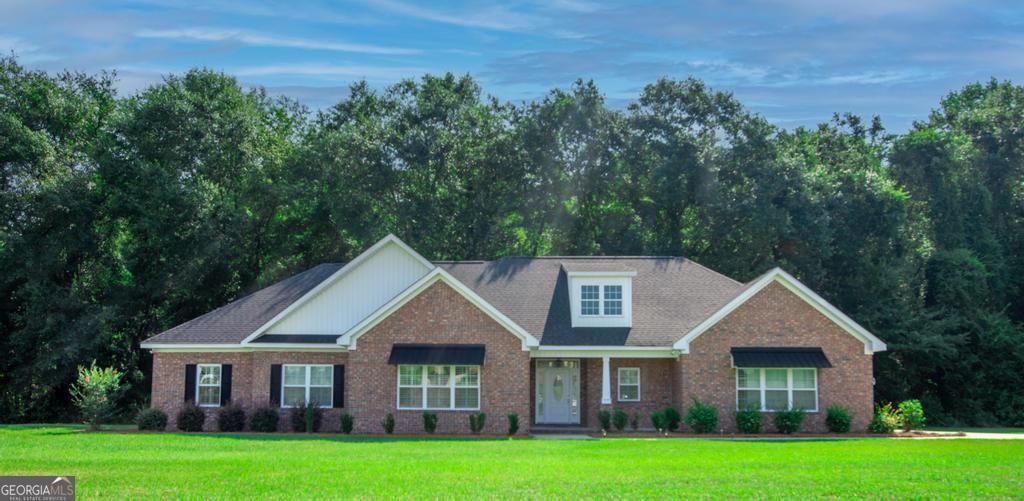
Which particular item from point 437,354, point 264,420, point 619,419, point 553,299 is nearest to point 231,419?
point 264,420

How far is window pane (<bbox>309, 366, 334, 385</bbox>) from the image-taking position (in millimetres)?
31484

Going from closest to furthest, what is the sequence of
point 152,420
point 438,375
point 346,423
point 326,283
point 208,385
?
point 346,423 < point 438,375 < point 152,420 < point 208,385 < point 326,283

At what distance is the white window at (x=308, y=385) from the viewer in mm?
31359

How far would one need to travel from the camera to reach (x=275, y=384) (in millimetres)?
31391

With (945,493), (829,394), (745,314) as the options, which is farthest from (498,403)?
(945,493)

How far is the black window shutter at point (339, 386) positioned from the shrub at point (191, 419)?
13.8ft

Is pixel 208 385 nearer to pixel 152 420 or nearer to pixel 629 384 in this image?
pixel 152 420

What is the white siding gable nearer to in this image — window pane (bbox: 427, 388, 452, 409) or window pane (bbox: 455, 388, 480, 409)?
window pane (bbox: 427, 388, 452, 409)

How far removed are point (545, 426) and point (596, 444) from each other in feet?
24.7

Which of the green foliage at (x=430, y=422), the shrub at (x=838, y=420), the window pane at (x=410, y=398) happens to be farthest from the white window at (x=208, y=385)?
the shrub at (x=838, y=420)

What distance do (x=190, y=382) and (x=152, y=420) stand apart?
1677 mm

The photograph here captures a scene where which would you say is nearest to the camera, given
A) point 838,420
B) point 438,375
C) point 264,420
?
point 838,420

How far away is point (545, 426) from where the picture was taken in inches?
1283

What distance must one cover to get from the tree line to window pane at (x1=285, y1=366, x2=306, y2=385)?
12006 millimetres
